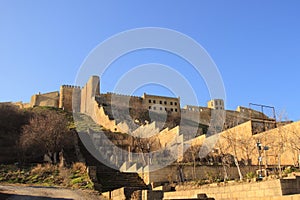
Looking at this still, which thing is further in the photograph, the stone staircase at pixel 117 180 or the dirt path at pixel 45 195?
the stone staircase at pixel 117 180

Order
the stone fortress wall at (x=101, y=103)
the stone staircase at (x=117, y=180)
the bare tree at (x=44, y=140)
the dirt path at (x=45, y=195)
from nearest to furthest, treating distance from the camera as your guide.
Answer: the dirt path at (x=45, y=195) < the stone staircase at (x=117, y=180) < the bare tree at (x=44, y=140) < the stone fortress wall at (x=101, y=103)

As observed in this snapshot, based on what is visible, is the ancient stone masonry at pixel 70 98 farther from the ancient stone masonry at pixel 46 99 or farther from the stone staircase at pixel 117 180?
the stone staircase at pixel 117 180

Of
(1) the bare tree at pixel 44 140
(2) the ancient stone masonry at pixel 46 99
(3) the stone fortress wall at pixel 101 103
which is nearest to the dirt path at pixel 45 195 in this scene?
(1) the bare tree at pixel 44 140

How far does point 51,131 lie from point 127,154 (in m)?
7.18

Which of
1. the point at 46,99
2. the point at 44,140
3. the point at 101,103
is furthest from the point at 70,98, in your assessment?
the point at 44,140

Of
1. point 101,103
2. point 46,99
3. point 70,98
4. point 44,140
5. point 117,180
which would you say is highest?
point 46,99

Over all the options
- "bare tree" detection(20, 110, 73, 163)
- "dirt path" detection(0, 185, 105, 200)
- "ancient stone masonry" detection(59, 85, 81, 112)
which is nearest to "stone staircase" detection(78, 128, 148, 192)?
A: "dirt path" detection(0, 185, 105, 200)

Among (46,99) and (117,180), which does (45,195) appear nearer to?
(117,180)

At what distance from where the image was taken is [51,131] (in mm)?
28781

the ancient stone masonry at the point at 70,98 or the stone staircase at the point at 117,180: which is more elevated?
the ancient stone masonry at the point at 70,98

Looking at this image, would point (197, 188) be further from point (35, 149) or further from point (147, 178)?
point (35, 149)

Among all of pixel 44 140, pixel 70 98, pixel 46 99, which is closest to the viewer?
pixel 44 140

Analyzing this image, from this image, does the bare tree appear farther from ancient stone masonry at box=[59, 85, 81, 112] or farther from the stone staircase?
ancient stone masonry at box=[59, 85, 81, 112]

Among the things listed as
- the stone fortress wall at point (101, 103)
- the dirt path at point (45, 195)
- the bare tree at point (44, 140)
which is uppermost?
the stone fortress wall at point (101, 103)
